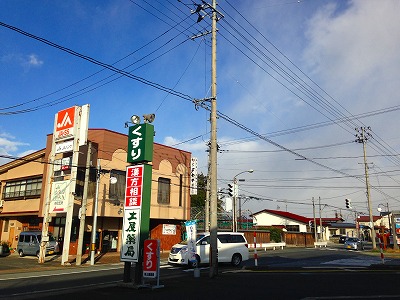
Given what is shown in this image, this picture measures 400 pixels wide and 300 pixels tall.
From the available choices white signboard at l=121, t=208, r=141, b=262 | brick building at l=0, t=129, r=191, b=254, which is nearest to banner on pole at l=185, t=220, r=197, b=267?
white signboard at l=121, t=208, r=141, b=262

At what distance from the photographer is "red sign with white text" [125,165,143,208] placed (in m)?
12.9

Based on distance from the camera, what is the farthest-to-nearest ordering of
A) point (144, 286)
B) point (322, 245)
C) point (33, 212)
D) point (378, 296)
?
point (322, 245) < point (33, 212) < point (144, 286) < point (378, 296)

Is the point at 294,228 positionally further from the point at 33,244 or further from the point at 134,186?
the point at 134,186

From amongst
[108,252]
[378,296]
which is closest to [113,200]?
[108,252]

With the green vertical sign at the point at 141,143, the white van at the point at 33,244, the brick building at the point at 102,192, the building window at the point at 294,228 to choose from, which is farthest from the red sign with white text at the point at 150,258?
the building window at the point at 294,228

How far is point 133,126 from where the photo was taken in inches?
548

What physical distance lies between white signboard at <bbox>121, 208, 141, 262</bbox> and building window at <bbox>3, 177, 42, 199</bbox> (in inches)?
900

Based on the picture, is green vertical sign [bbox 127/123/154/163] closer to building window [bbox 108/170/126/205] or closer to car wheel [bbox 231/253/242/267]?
car wheel [bbox 231/253/242/267]

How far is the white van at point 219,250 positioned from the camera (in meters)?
19.9

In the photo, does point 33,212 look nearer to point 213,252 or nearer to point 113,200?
point 113,200

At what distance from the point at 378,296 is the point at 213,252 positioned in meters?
7.24

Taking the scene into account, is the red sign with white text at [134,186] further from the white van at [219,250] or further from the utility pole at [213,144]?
the white van at [219,250]

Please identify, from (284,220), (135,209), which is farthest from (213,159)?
(284,220)

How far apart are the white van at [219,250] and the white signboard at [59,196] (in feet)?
28.4
